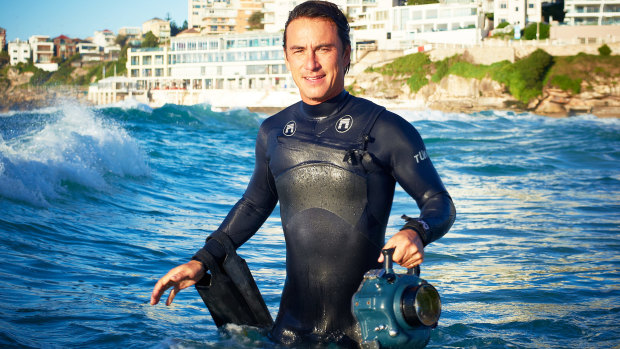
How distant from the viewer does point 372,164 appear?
115 inches

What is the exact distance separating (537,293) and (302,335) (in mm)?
2958

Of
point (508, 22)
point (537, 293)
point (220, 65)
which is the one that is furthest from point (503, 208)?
point (220, 65)

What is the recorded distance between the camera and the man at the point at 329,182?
2936 mm

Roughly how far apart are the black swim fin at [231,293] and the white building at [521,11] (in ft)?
261

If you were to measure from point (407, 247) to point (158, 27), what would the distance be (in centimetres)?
16571

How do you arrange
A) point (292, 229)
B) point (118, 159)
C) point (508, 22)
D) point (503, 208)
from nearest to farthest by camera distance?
1. point (292, 229)
2. point (503, 208)
3. point (118, 159)
4. point (508, 22)

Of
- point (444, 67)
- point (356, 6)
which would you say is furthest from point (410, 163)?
point (356, 6)

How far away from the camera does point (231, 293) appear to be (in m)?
3.28

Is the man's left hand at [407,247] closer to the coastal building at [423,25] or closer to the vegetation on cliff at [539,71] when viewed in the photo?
the vegetation on cliff at [539,71]

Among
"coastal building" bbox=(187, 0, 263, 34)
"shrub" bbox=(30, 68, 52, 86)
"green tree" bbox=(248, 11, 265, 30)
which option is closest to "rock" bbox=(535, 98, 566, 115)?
"green tree" bbox=(248, 11, 265, 30)

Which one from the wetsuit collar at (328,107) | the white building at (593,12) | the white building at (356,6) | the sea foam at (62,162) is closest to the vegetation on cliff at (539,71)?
the white building at (593,12)

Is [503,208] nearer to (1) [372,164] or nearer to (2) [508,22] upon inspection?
(1) [372,164]

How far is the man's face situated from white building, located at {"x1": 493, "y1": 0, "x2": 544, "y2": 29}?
261 ft

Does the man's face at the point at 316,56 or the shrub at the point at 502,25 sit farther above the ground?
the shrub at the point at 502,25
